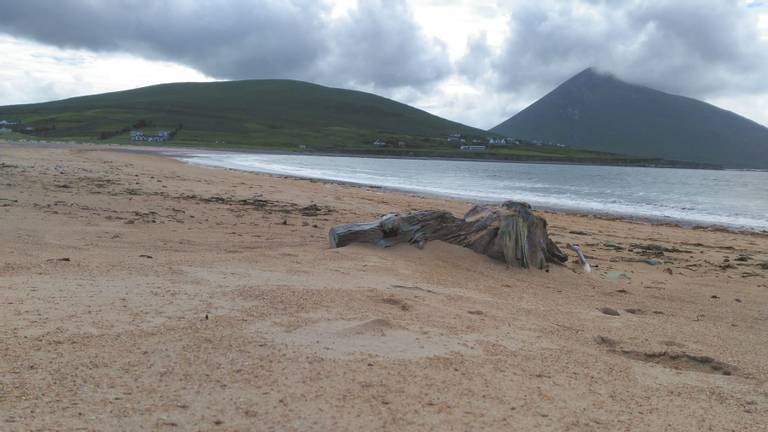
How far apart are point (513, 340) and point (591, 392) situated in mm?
1137

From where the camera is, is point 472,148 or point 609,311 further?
point 472,148

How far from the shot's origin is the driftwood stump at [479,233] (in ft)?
30.5

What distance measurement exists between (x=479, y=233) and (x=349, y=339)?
518cm

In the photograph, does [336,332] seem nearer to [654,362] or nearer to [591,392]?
[591,392]

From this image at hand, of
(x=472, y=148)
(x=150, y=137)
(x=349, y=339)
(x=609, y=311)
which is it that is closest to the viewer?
(x=349, y=339)

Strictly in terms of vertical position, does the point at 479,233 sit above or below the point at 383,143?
below

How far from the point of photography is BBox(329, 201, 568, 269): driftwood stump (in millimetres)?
9281

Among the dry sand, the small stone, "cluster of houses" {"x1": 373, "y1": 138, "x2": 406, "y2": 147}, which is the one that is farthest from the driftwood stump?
"cluster of houses" {"x1": 373, "y1": 138, "x2": 406, "y2": 147}

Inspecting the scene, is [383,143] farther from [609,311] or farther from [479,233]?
[609,311]

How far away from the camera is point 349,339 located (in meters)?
4.83

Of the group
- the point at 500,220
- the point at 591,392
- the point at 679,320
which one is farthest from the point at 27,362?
the point at 500,220

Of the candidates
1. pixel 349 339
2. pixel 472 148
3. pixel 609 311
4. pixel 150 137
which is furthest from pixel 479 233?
pixel 472 148

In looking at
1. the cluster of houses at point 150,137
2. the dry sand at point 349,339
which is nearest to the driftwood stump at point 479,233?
the dry sand at point 349,339

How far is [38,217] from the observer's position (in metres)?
10.4
